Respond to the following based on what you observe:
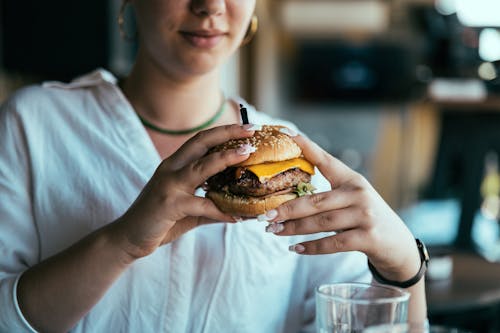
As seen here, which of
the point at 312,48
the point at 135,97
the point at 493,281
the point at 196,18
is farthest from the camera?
the point at 312,48

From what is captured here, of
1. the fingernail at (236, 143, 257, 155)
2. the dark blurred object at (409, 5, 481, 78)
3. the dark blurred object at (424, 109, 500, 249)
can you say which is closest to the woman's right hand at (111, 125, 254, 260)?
the fingernail at (236, 143, 257, 155)

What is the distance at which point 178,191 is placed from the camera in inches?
40.6

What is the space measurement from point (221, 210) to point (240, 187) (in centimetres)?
7

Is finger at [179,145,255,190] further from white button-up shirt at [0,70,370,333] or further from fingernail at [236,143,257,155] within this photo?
white button-up shirt at [0,70,370,333]

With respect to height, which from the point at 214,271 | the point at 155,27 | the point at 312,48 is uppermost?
the point at 155,27

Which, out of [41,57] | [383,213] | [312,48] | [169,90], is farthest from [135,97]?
[312,48]

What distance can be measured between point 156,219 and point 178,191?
0.06 meters

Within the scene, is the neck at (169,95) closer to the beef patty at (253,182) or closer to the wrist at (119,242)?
the beef patty at (253,182)

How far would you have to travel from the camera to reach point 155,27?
1.31 meters

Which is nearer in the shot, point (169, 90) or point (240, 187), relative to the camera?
point (240, 187)

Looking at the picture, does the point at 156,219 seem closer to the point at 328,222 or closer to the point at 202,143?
the point at 202,143

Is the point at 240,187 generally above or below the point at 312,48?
above

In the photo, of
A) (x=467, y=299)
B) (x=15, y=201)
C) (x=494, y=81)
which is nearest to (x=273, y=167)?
(x=15, y=201)

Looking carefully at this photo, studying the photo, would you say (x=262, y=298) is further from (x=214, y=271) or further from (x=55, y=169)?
(x=55, y=169)
